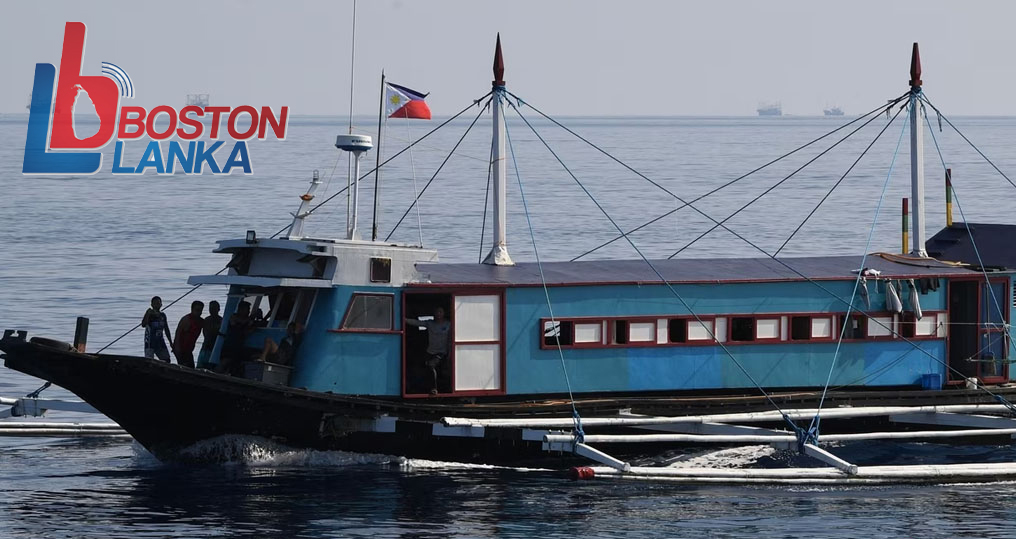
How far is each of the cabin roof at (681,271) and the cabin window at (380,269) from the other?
0.54 meters

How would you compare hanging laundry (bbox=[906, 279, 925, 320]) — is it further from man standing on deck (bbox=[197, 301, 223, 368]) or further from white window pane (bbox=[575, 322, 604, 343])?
man standing on deck (bbox=[197, 301, 223, 368])

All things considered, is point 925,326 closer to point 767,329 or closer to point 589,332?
point 767,329

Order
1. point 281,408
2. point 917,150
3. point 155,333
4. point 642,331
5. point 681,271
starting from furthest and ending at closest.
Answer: point 917,150 → point 681,271 → point 642,331 → point 155,333 → point 281,408

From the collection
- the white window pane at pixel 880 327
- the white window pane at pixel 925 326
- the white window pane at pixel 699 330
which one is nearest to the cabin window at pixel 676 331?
the white window pane at pixel 699 330

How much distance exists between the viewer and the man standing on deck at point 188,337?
25375 mm

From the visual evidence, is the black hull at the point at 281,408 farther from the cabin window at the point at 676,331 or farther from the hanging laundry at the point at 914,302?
the hanging laundry at the point at 914,302

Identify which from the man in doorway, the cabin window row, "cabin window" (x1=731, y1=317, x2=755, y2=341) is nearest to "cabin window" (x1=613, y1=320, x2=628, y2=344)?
the cabin window row

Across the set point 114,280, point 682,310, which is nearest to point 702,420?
point 682,310

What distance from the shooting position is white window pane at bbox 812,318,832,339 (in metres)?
26.9

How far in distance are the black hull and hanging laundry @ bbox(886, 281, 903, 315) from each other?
2.67 meters

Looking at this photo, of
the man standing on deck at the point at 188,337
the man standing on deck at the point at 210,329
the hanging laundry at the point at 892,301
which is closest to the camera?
the man standing on deck at the point at 188,337

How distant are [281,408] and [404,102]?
655 centimetres

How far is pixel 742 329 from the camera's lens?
26.7 metres

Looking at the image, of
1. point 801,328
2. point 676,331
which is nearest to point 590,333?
point 676,331
